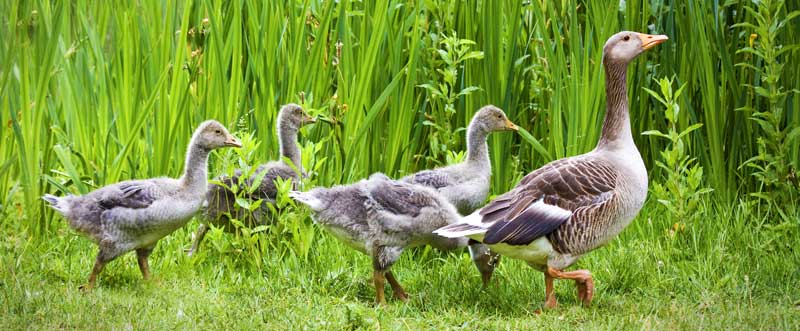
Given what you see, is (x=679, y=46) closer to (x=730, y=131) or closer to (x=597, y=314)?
(x=730, y=131)

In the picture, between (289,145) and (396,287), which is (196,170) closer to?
(289,145)

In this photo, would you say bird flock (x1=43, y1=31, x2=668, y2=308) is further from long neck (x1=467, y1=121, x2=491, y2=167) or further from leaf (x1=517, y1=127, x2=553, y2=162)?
leaf (x1=517, y1=127, x2=553, y2=162)

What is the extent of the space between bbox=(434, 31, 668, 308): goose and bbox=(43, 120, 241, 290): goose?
1750mm

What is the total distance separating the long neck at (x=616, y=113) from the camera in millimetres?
7164

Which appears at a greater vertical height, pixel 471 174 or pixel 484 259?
pixel 471 174

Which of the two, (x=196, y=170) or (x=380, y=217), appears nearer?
(x=380, y=217)

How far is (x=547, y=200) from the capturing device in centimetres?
674

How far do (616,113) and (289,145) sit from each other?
2.53 metres

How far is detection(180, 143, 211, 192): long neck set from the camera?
285 inches

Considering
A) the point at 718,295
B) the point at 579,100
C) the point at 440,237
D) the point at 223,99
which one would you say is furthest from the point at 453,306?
the point at 223,99

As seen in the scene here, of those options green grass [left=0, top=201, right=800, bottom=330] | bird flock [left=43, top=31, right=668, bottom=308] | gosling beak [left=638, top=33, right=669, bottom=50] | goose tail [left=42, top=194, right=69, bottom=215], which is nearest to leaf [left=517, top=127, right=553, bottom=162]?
green grass [left=0, top=201, right=800, bottom=330]

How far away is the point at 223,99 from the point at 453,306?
301 cm

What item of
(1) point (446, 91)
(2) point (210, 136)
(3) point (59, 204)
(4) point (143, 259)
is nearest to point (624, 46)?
(1) point (446, 91)

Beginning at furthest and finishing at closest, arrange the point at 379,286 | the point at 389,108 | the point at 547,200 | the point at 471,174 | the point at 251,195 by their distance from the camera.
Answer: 1. the point at 389,108
2. the point at 471,174
3. the point at 251,195
4. the point at 379,286
5. the point at 547,200
